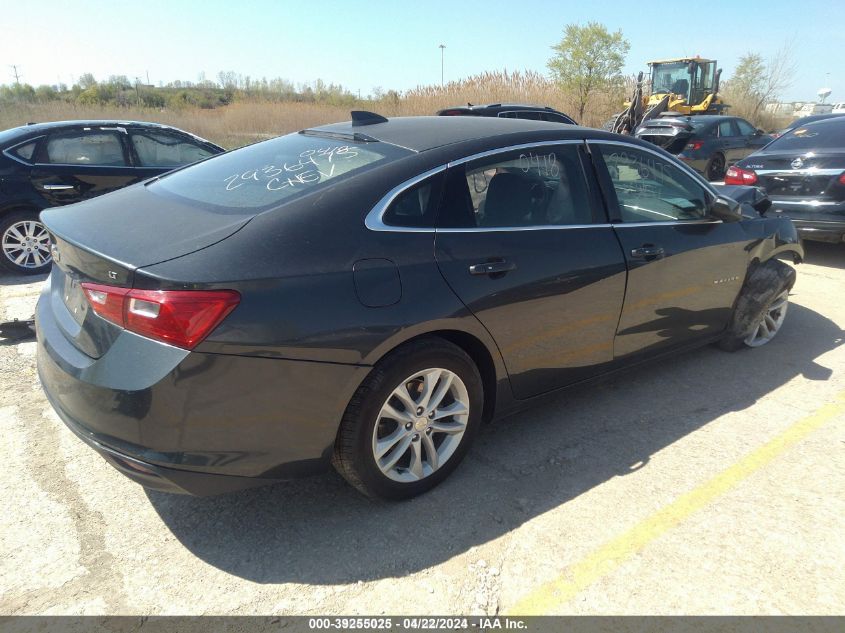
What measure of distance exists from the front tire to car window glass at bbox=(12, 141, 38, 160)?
5.86 meters

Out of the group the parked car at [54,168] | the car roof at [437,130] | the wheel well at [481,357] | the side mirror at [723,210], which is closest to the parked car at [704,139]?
the side mirror at [723,210]

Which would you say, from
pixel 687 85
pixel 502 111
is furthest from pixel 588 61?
pixel 502 111

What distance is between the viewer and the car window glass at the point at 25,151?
6289 mm

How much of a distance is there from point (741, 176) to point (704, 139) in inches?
260

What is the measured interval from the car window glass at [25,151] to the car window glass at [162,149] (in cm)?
101

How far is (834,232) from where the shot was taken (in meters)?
6.65

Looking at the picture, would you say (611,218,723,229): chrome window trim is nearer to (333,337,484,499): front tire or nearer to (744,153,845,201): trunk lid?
(333,337,484,499): front tire

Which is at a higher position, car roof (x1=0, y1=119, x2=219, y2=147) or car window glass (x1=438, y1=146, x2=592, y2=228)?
car roof (x1=0, y1=119, x2=219, y2=147)

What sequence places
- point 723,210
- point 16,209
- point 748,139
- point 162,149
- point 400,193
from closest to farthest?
point 400,193 < point 723,210 < point 16,209 < point 162,149 < point 748,139

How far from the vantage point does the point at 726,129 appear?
1399 cm

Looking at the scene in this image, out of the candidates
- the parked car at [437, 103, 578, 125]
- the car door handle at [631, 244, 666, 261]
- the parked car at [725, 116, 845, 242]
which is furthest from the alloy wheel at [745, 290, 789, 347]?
the parked car at [437, 103, 578, 125]

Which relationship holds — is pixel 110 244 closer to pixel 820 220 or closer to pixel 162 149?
pixel 162 149

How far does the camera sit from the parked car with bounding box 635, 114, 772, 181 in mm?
12938
